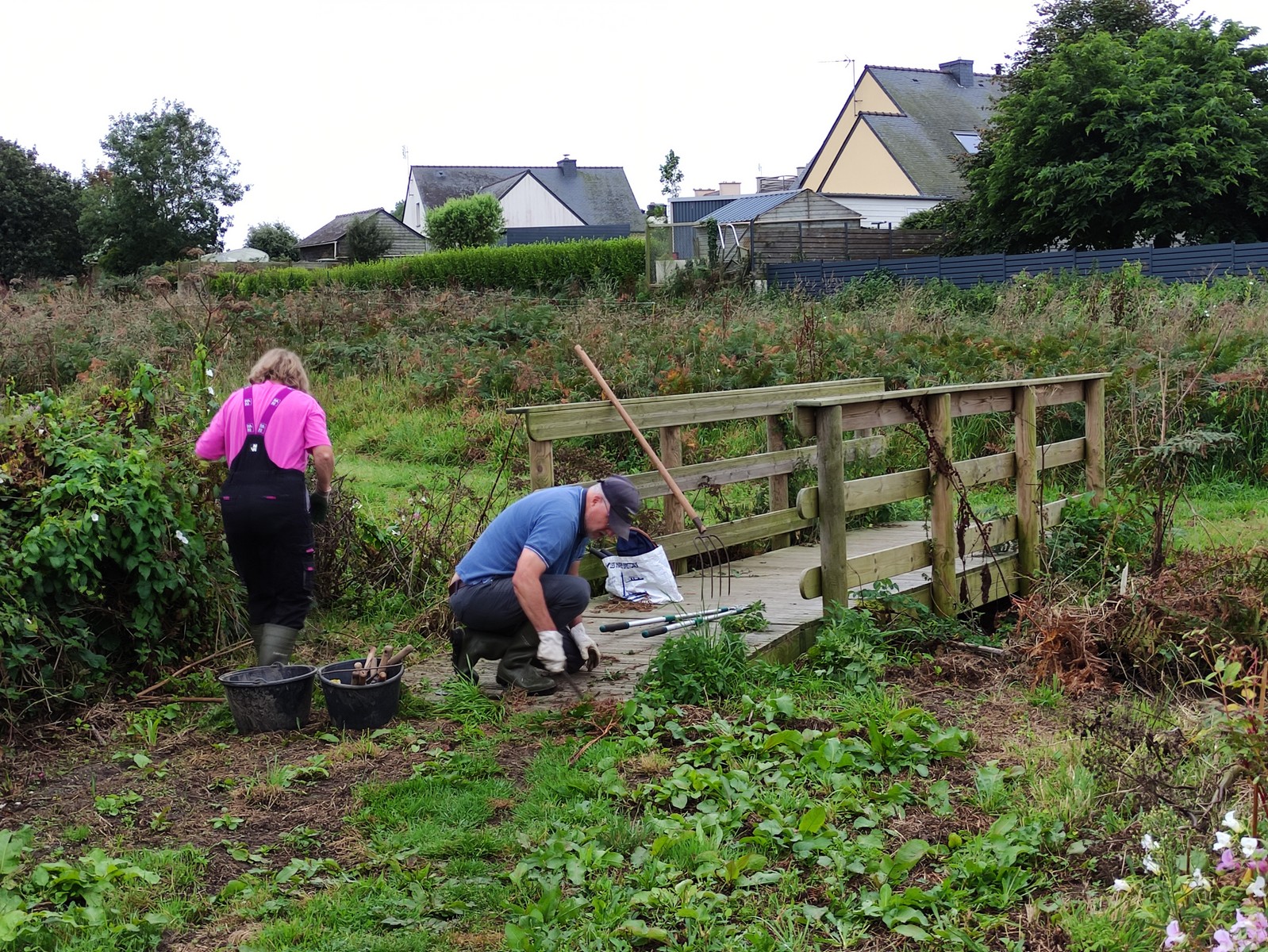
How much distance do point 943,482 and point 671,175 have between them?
120402mm

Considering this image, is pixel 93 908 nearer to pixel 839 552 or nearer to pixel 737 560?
pixel 839 552

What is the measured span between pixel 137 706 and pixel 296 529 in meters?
1.10

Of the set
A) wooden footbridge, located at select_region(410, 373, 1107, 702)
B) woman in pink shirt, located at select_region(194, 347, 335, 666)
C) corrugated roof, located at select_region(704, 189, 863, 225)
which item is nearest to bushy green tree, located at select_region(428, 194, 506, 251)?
corrugated roof, located at select_region(704, 189, 863, 225)

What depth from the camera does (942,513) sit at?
6.72 meters

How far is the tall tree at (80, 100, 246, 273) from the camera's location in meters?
46.1

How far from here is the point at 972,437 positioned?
11.3 m

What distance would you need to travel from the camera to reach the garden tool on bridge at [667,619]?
617cm

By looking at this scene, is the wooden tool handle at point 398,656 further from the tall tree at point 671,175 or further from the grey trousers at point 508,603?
the tall tree at point 671,175

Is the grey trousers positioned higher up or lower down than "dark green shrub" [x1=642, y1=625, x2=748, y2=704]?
higher up

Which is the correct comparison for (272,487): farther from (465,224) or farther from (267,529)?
(465,224)

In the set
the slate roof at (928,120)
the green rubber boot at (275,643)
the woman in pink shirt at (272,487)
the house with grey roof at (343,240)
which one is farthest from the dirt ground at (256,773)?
the house with grey roof at (343,240)

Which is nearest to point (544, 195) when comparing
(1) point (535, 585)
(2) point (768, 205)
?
(2) point (768, 205)

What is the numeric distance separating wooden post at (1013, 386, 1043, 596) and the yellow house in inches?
1449

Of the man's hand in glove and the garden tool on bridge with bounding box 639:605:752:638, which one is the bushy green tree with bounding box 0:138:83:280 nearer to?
the man's hand in glove
